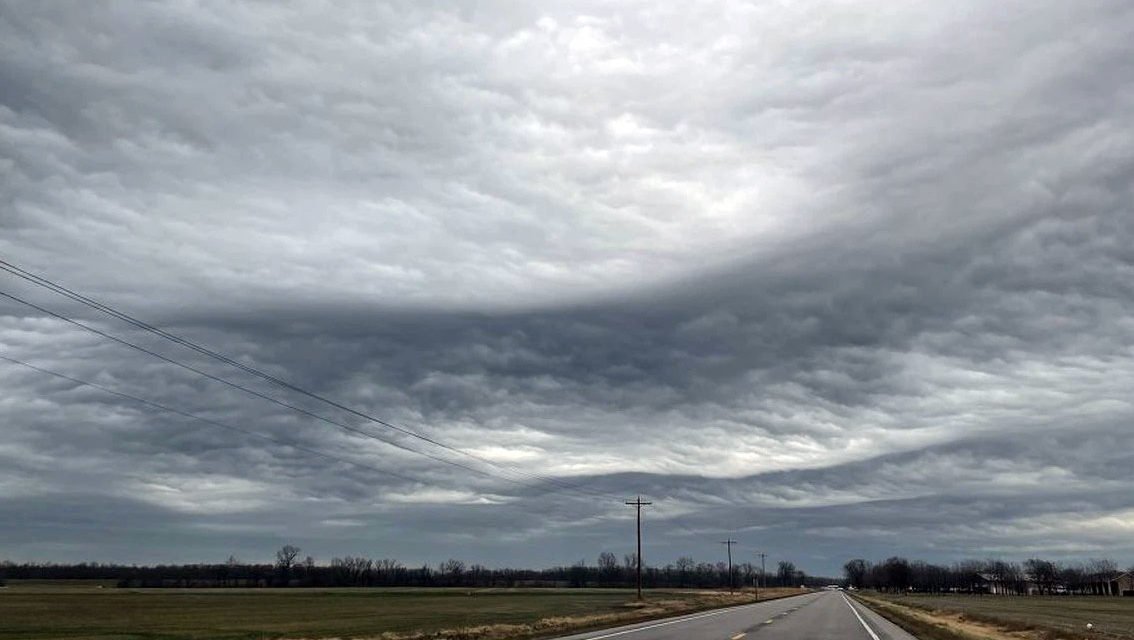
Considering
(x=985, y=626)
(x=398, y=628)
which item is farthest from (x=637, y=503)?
(x=398, y=628)

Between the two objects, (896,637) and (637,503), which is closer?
(896,637)

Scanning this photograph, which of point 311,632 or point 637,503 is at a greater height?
point 637,503

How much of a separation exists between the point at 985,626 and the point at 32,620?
6351cm

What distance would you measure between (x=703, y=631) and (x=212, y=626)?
33543 millimetres

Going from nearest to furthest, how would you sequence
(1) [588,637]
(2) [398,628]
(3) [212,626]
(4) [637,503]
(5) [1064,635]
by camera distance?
(1) [588,637] < (5) [1064,635] < (2) [398,628] < (3) [212,626] < (4) [637,503]

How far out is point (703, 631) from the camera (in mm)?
42125

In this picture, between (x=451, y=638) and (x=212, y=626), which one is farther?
(x=212, y=626)

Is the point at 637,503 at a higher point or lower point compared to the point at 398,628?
higher

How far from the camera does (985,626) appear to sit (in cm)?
6228

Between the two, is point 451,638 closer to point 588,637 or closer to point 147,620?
point 588,637

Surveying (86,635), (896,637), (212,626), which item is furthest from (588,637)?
(212,626)

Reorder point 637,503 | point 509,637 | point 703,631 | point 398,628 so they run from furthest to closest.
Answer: point 637,503, point 398,628, point 703,631, point 509,637

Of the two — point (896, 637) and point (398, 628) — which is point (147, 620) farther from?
point (896, 637)

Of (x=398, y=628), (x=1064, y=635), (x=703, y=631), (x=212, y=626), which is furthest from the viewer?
(x=212, y=626)
